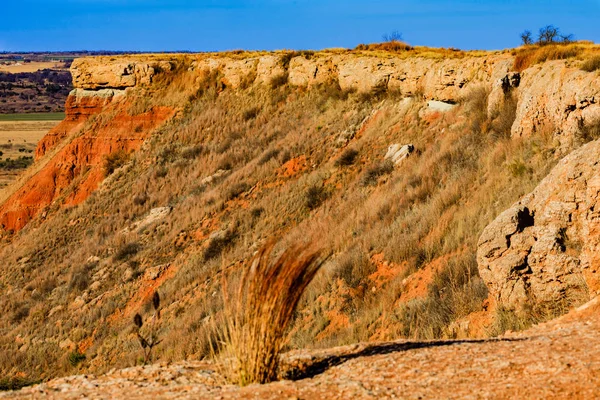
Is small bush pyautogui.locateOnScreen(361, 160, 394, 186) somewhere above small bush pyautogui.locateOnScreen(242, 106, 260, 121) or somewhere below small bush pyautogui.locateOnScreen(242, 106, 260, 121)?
below

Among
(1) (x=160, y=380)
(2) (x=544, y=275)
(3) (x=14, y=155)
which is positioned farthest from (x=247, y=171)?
(3) (x=14, y=155)

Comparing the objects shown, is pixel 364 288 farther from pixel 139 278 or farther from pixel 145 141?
pixel 145 141

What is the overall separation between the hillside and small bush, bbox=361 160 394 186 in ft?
0.16

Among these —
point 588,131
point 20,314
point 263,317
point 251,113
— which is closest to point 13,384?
point 263,317

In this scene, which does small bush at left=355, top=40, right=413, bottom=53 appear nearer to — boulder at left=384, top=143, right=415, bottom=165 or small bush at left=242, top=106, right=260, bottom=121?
small bush at left=242, top=106, right=260, bottom=121

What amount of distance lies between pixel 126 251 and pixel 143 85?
12.0 m

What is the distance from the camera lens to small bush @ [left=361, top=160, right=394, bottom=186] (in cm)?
1838

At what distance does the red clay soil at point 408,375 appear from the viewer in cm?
498

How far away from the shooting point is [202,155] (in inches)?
1076

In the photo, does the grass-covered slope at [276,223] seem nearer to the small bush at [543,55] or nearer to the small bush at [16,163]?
the small bush at [543,55]

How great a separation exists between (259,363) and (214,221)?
15155mm

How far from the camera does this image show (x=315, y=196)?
1916cm

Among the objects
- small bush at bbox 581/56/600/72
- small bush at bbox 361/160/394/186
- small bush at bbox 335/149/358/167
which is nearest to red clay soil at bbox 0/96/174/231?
small bush at bbox 335/149/358/167

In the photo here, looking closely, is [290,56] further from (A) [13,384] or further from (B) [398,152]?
(A) [13,384]
